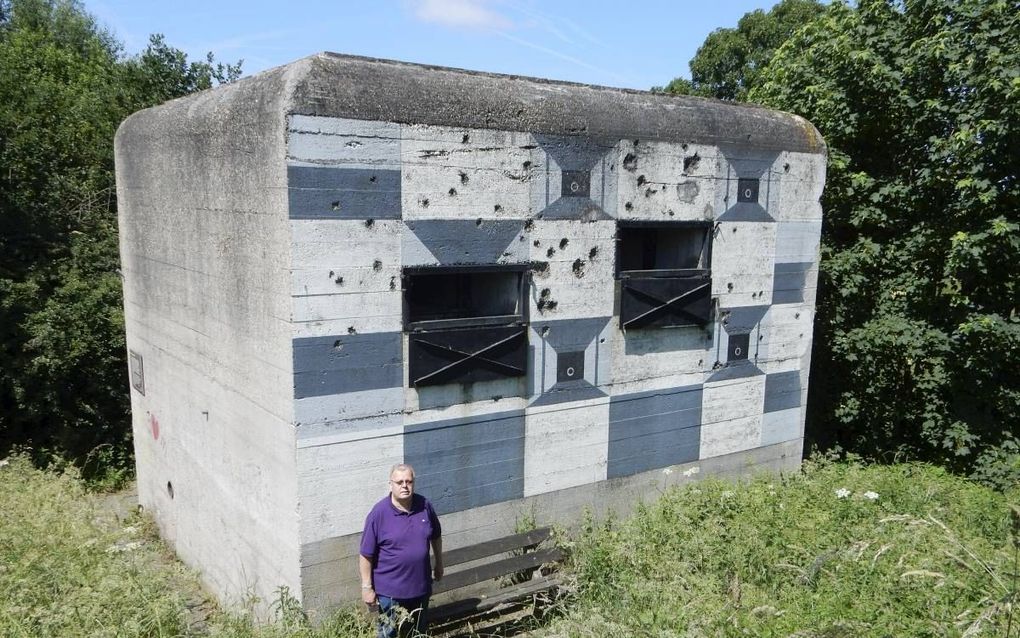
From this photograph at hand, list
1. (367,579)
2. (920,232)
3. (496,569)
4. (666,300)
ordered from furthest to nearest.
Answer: (920,232) < (666,300) < (496,569) < (367,579)

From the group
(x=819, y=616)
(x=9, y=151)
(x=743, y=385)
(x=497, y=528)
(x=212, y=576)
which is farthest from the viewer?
(x=9, y=151)

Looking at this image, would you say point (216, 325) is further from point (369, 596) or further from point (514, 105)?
point (514, 105)

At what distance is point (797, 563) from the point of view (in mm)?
5004

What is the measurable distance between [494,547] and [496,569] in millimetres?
150

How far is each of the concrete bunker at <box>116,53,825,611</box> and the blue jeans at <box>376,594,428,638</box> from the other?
0.61 m

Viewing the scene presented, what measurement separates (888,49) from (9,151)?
11.8 meters

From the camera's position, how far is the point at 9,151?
35.5 ft

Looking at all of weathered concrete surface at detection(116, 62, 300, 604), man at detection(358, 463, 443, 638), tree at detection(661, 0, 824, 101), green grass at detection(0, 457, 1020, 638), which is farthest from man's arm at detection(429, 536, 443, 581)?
tree at detection(661, 0, 824, 101)

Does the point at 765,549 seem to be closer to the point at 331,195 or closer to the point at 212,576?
the point at 331,195

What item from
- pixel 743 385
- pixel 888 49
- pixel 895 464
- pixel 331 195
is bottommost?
pixel 895 464

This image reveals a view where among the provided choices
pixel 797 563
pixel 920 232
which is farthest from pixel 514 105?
pixel 920 232

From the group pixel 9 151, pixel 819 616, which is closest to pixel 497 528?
pixel 819 616

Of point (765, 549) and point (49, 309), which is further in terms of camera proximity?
point (49, 309)

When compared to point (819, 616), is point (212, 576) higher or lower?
lower
